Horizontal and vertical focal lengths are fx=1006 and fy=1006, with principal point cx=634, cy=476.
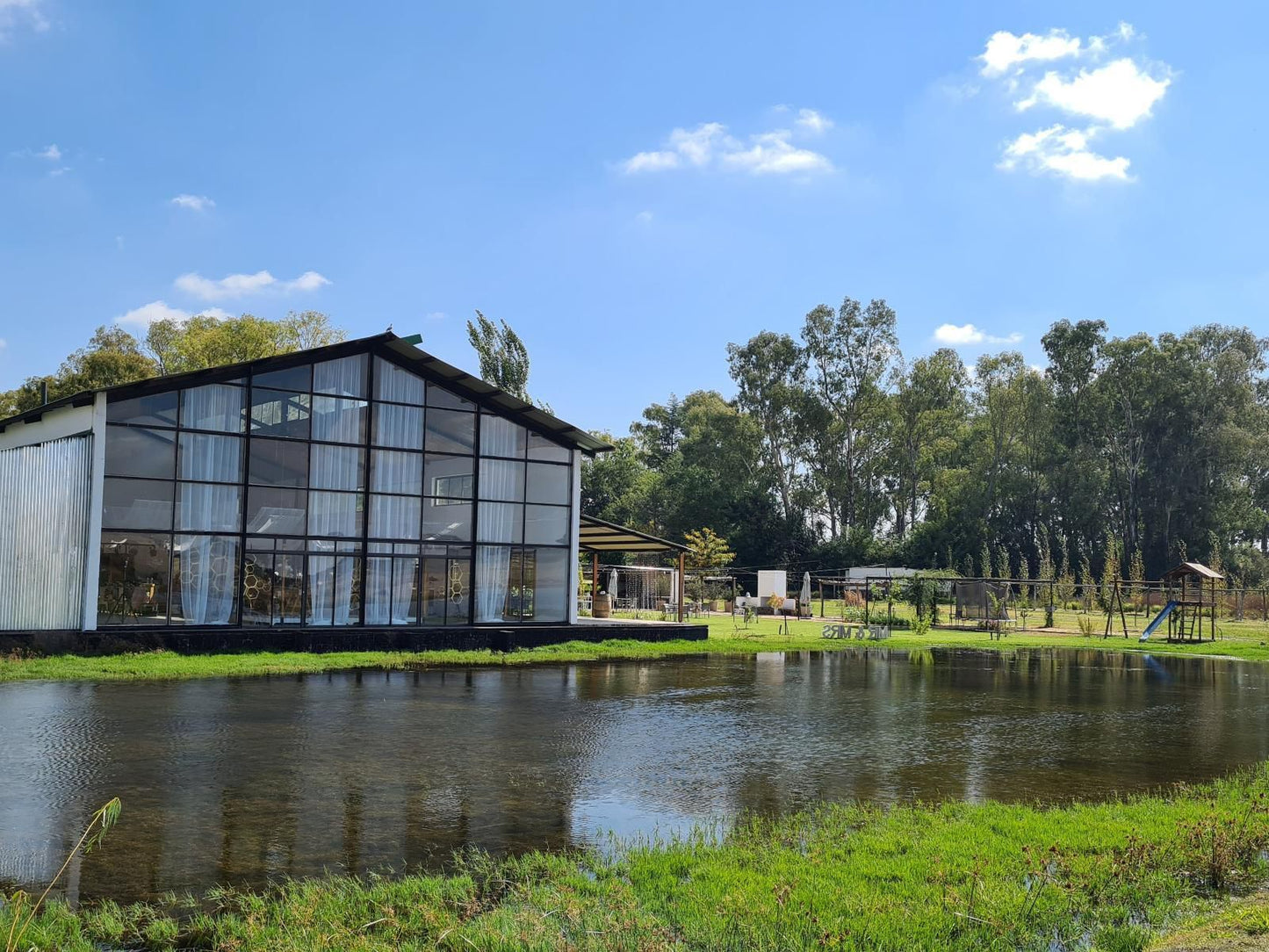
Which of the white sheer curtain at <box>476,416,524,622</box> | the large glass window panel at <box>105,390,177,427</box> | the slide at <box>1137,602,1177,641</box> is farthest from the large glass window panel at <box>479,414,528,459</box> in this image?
the slide at <box>1137,602,1177,641</box>

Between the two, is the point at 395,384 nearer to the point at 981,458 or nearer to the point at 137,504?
the point at 137,504

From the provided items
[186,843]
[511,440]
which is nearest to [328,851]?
[186,843]

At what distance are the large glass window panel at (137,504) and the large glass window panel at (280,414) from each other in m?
2.42

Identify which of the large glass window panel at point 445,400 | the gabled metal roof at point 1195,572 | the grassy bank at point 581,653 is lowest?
the grassy bank at point 581,653

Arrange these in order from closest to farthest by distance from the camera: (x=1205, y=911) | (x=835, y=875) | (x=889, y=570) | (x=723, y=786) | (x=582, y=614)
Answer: (x=1205, y=911) → (x=835, y=875) → (x=723, y=786) → (x=582, y=614) → (x=889, y=570)

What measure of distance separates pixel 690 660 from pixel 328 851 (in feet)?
55.1

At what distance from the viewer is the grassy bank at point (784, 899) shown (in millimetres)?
5297

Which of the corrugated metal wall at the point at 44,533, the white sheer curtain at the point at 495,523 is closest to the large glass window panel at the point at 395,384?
the white sheer curtain at the point at 495,523

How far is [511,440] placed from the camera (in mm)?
25953

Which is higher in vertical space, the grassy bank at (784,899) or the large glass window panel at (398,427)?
the large glass window panel at (398,427)

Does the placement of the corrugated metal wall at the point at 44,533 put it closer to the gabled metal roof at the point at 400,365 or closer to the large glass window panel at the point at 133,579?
the large glass window panel at the point at 133,579

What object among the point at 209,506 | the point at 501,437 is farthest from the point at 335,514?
the point at 501,437

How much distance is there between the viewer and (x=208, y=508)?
858 inches

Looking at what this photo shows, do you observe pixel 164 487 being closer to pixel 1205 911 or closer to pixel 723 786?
pixel 723 786
